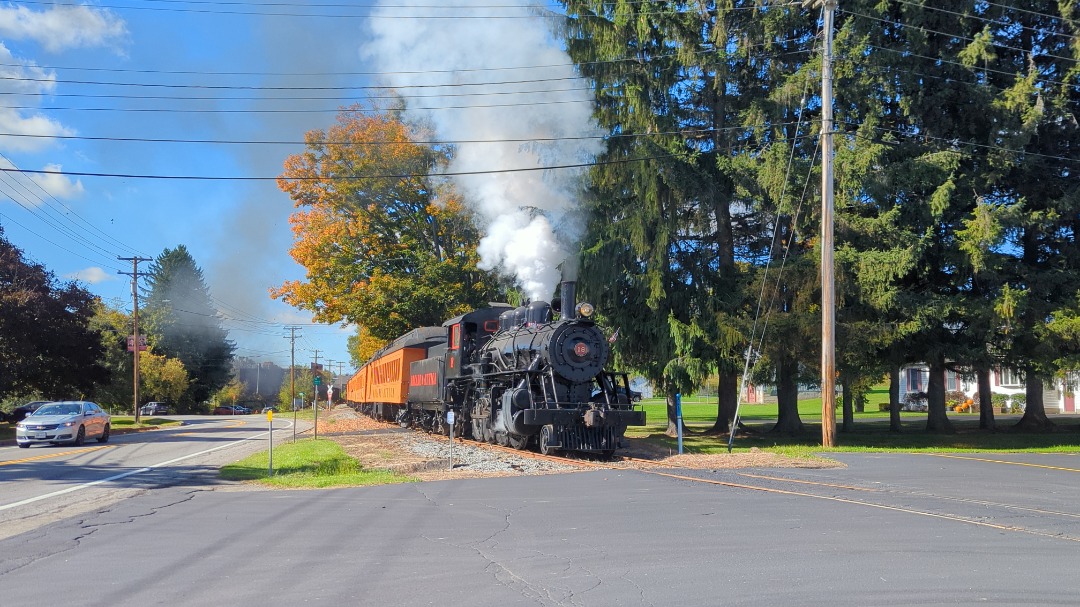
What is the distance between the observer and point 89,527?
8.89 metres

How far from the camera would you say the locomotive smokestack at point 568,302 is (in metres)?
17.9

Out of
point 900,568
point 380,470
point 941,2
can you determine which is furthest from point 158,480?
point 941,2

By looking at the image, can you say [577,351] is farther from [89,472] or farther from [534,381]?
[89,472]

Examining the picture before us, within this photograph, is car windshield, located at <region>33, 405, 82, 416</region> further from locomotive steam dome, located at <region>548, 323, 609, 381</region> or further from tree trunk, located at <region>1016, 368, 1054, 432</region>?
tree trunk, located at <region>1016, 368, 1054, 432</region>

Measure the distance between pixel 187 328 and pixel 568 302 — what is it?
77.3 metres

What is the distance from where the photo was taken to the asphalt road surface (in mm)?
5773

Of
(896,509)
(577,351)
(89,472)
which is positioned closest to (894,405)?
(577,351)

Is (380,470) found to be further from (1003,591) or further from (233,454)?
(1003,591)

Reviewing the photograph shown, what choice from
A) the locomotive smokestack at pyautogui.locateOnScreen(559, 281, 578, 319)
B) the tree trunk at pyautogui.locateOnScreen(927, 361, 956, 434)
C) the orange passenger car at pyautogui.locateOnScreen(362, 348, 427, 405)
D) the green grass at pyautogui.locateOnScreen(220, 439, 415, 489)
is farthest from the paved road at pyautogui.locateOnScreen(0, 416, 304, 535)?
the tree trunk at pyautogui.locateOnScreen(927, 361, 956, 434)

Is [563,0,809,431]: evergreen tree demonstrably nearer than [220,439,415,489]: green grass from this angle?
No

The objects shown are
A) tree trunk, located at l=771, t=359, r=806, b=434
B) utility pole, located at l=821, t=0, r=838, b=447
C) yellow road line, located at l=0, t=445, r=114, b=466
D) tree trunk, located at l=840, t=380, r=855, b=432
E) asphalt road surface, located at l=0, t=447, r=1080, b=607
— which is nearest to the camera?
asphalt road surface, located at l=0, t=447, r=1080, b=607

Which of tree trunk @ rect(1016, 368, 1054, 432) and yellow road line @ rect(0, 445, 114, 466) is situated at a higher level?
tree trunk @ rect(1016, 368, 1054, 432)

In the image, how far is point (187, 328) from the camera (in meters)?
85.4

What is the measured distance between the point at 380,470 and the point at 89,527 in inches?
246
